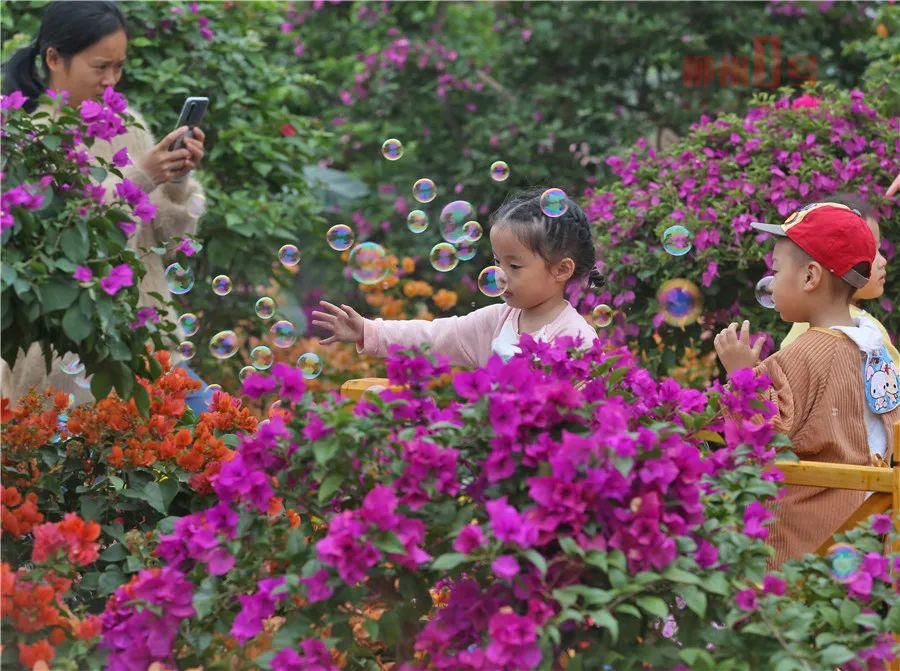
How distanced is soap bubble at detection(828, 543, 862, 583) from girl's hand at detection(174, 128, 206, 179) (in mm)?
2152

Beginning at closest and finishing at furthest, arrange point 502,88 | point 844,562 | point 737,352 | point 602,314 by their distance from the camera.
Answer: point 844,562
point 737,352
point 602,314
point 502,88

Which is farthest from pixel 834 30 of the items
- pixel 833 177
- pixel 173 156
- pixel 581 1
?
pixel 173 156

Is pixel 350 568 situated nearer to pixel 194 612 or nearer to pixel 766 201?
pixel 194 612

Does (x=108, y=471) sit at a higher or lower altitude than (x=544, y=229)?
lower

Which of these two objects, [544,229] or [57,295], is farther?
[544,229]

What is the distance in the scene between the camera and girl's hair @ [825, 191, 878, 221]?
4.07m

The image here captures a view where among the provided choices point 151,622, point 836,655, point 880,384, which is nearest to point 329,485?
point 151,622

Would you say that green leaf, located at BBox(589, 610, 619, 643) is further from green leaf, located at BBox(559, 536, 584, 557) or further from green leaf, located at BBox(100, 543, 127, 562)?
green leaf, located at BBox(100, 543, 127, 562)

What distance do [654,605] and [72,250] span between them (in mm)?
1332

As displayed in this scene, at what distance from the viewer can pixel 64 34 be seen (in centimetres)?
400

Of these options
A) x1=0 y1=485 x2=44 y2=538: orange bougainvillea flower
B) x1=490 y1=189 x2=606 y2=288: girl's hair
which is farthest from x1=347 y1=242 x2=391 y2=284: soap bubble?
x1=0 y1=485 x2=44 y2=538: orange bougainvillea flower

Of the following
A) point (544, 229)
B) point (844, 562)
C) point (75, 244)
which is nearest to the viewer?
point (844, 562)

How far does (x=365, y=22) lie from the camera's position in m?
9.30

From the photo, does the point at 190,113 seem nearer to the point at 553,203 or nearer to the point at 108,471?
the point at 553,203
